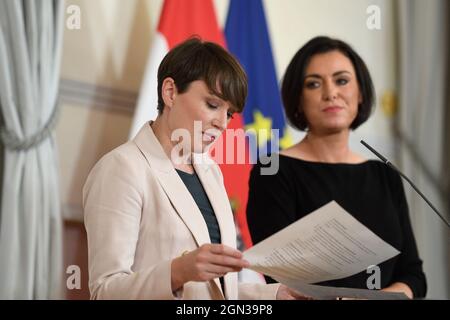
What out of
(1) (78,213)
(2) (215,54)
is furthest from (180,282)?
(1) (78,213)

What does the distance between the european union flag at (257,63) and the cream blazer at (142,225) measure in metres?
1.67

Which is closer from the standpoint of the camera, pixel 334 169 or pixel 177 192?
pixel 177 192

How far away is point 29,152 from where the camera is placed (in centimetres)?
241

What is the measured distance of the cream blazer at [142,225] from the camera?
3.88 feet

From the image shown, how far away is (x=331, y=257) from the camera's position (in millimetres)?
1302

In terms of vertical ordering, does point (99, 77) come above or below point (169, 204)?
above

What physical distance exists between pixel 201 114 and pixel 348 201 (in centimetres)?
73

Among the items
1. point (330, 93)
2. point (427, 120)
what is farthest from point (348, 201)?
point (427, 120)

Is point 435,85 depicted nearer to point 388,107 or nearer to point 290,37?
point 388,107

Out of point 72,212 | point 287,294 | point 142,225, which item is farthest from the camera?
point 72,212

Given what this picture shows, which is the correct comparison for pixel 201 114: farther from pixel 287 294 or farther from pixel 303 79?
pixel 303 79

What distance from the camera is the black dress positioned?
174 cm

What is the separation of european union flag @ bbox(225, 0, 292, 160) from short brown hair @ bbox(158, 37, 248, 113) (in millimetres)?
1642

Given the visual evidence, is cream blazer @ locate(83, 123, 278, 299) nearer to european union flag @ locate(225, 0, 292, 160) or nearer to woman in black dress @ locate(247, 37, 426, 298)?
woman in black dress @ locate(247, 37, 426, 298)
